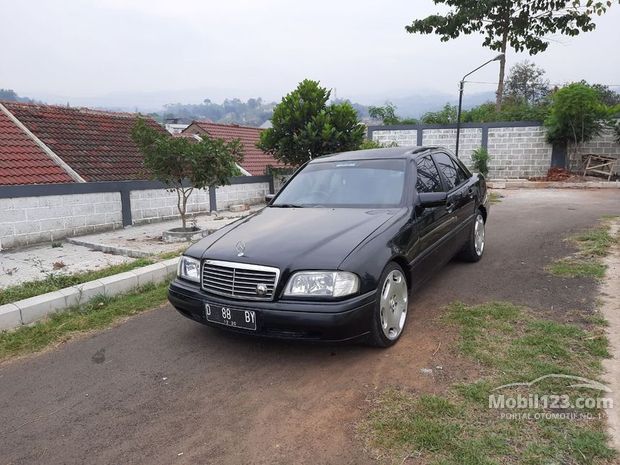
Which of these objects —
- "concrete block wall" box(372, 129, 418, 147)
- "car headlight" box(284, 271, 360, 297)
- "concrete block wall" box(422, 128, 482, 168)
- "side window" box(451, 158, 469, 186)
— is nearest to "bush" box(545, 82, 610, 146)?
"concrete block wall" box(422, 128, 482, 168)

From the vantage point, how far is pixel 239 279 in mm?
3334

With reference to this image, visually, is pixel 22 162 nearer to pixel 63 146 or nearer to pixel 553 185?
pixel 63 146

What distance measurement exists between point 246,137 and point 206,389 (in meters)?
17.6

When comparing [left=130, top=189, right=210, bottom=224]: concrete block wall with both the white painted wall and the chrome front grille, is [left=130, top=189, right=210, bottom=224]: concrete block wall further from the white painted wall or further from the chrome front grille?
the chrome front grille

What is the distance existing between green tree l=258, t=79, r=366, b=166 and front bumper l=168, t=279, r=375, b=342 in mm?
9672

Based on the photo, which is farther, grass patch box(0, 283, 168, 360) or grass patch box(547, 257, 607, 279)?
grass patch box(547, 257, 607, 279)

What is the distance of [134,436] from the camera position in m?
2.64

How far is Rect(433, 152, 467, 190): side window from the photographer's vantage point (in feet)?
17.3

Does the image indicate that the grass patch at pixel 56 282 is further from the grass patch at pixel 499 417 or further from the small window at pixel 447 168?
→ the grass patch at pixel 499 417

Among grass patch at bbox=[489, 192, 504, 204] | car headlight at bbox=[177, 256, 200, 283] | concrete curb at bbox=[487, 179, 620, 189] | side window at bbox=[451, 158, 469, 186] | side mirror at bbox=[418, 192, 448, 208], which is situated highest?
side window at bbox=[451, 158, 469, 186]

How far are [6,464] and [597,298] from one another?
4.83 m

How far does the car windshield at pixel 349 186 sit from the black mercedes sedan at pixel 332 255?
1cm

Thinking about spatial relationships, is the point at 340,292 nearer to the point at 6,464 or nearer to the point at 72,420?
the point at 72,420

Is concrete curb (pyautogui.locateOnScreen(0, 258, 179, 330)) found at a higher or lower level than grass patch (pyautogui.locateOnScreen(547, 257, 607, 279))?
lower
